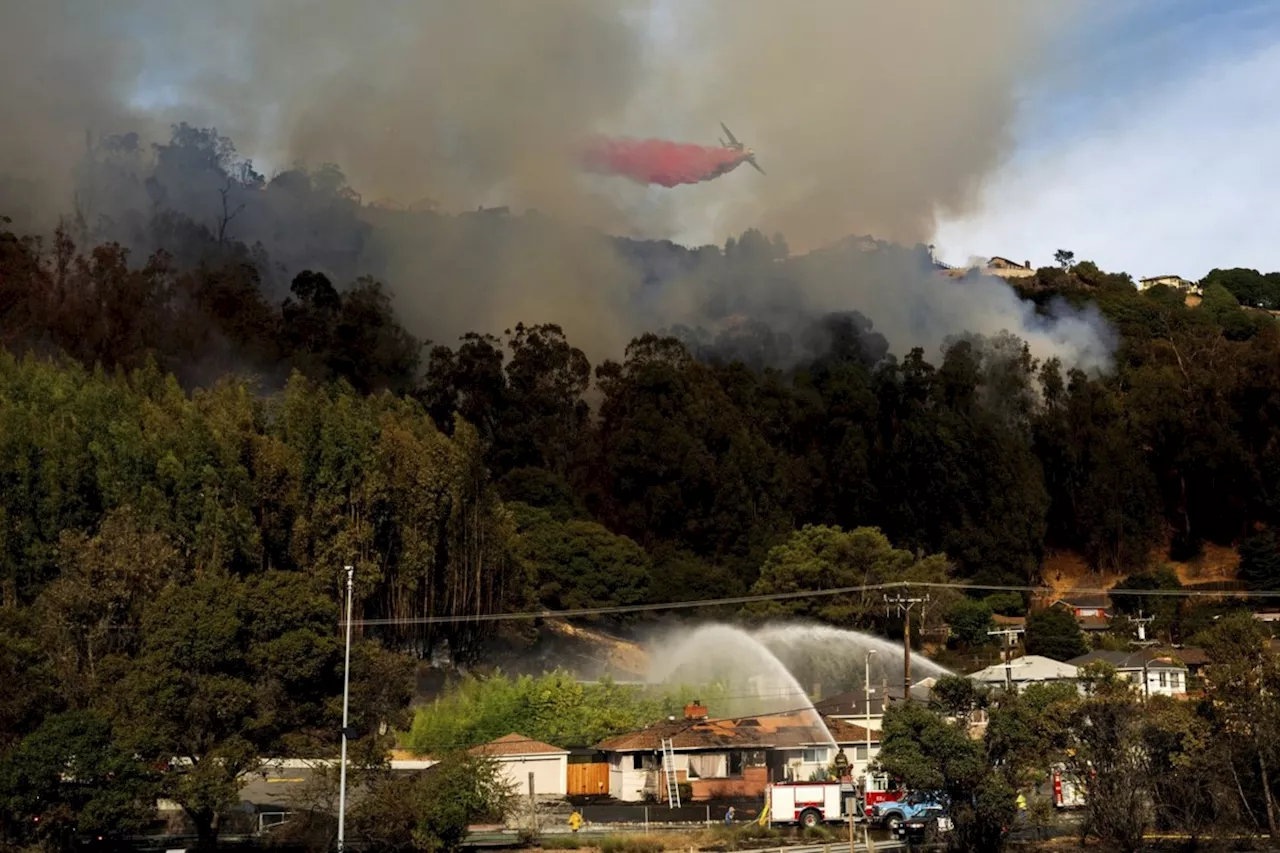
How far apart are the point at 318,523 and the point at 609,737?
18.8m

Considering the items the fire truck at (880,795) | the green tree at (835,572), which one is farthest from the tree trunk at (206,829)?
the green tree at (835,572)

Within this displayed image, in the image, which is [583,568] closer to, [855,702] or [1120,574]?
[855,702]

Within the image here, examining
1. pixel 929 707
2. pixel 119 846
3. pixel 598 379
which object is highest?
pixel 598 379

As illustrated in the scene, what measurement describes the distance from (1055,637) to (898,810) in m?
48.0

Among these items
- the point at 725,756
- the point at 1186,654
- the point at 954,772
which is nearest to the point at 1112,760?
the point at 954,772

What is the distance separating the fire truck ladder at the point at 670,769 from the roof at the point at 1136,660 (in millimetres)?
30650

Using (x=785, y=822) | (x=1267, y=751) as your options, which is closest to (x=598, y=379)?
(x=785, y=822)

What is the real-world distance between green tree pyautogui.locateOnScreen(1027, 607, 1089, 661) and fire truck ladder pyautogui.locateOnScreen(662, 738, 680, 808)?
40827mm

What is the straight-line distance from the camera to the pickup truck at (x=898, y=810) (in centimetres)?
5216

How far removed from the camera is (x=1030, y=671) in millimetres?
86000

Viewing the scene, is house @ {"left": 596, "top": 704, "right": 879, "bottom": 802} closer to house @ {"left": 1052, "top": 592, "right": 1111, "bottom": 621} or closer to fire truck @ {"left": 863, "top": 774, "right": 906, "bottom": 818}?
fire truck @ {"left": 863, "top": 774, "right": 906, "bottom": 818}

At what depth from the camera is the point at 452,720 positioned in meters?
72.1

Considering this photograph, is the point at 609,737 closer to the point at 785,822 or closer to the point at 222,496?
the point at 785,822

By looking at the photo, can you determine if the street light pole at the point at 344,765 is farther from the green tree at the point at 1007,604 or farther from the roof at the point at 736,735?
the green tree at the point at 1007,604
